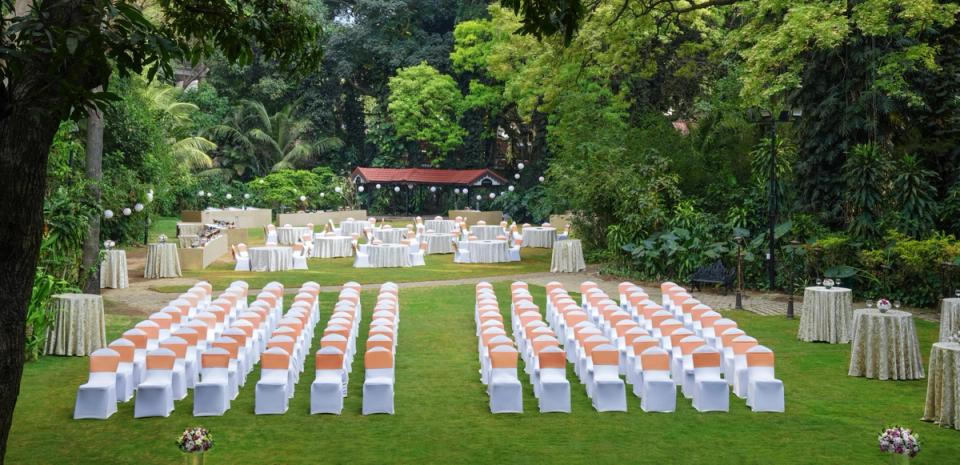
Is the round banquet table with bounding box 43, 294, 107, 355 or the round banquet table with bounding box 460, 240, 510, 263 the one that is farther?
the round banquet table with bounding box 460, 240, 510, 263

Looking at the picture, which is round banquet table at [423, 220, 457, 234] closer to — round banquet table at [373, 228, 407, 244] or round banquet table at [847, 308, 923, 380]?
round banquet table at [373, 228, 407, 244]

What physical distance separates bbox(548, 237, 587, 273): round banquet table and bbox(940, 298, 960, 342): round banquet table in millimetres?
13149

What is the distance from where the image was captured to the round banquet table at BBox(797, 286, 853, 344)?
14828 mm

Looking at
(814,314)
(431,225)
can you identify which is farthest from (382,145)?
(814,314)

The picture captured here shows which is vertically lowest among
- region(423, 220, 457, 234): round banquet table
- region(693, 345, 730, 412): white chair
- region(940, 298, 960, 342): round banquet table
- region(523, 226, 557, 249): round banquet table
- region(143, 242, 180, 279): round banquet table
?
region(693, 345, 730, 412): white chair

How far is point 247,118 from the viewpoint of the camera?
52844mm

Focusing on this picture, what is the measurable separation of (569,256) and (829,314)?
11.8 m

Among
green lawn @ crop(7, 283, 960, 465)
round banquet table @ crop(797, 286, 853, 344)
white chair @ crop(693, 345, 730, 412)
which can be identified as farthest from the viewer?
round banquet table @ crop(797, 286, 853, 344)

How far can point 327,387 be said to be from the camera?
10414mm

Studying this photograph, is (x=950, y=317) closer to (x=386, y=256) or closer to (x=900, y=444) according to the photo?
(x=900, y=444)

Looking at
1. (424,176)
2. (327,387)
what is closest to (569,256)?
(327,387)

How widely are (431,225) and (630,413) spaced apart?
89.0 ft

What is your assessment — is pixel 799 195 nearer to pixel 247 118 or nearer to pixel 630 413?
pixel 630 413

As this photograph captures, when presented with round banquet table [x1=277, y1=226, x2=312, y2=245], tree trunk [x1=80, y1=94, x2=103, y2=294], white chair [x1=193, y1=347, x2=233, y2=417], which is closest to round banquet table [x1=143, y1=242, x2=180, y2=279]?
tree trunk [x1=80, y1=94, x2=103, y2=294]
